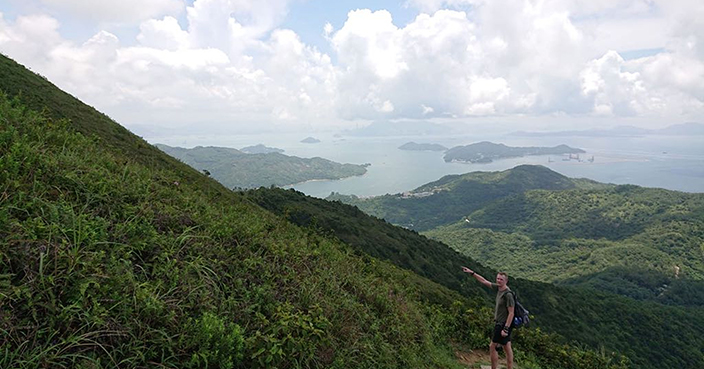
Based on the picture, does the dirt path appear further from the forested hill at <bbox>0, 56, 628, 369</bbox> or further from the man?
the man

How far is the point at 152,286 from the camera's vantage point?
13.2ft

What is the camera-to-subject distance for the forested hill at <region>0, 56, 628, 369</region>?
10.7 feet

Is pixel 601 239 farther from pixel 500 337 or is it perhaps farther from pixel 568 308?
pixel 500 337

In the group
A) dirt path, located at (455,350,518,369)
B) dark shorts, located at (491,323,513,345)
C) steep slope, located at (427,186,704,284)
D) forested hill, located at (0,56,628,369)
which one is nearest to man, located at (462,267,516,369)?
dark shorts, located at (491,323,513,345)

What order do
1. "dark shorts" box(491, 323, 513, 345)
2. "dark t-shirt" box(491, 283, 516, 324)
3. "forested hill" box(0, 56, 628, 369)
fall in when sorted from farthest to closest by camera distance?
"dark shorts" box(491, 323, 513, 345) < "dark t-shirt" box(491, 283, 516, 324) < "forested hill" box(0, 56, 628, 369)

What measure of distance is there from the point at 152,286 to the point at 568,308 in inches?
2118

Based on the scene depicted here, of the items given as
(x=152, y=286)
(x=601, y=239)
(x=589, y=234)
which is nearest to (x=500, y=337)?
(x=152, y=286)

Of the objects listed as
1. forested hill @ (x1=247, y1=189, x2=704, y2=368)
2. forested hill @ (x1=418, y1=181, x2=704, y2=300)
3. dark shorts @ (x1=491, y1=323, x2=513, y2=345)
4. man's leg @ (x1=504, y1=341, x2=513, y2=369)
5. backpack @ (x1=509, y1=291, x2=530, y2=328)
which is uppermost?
backpack @ (x1=509, y1=291, x2=530, y2=328)

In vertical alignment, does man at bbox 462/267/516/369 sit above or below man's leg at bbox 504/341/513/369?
above

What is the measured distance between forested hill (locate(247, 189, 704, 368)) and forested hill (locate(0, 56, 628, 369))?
2872 centimetres

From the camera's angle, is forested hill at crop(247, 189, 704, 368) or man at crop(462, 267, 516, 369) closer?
man at crop(462, 267, 516, 369)

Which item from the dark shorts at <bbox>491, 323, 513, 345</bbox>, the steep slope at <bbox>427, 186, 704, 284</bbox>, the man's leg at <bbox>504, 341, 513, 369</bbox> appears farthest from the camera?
the steep slope at <bbox>427, 186, 704, 284</bbox>

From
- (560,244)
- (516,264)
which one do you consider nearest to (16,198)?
(516,264)

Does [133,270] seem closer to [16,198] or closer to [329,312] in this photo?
[16,198]
